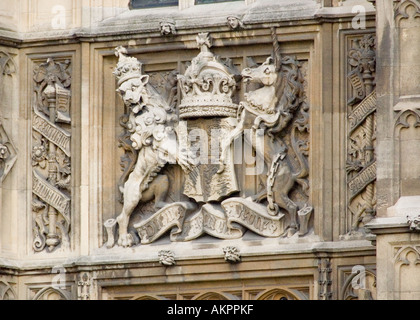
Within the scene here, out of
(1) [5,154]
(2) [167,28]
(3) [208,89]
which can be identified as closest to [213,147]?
(3) [208,89]

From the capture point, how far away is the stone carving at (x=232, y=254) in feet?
92.2

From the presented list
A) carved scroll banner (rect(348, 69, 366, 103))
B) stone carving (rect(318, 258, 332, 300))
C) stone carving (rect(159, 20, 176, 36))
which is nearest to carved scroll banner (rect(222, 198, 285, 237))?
stone carving (rect(318, 258, 332, 300))

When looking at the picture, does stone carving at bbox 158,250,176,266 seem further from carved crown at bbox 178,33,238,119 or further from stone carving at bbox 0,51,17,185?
stone carving at bbox 0,51,17,185

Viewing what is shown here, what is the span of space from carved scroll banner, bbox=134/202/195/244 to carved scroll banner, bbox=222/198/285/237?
48 cm

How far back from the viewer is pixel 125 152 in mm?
29000

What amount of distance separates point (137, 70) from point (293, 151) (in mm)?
1893

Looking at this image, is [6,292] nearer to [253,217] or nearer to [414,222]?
[253,217]

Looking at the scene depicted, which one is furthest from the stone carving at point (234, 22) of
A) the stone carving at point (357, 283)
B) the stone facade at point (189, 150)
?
the stone carving at point (357, 283)

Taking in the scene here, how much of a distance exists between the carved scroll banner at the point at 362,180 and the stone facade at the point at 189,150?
0.01m

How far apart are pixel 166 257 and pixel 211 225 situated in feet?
1.85

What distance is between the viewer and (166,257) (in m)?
28.4

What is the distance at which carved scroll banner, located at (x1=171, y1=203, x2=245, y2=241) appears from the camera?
28.3 meters
